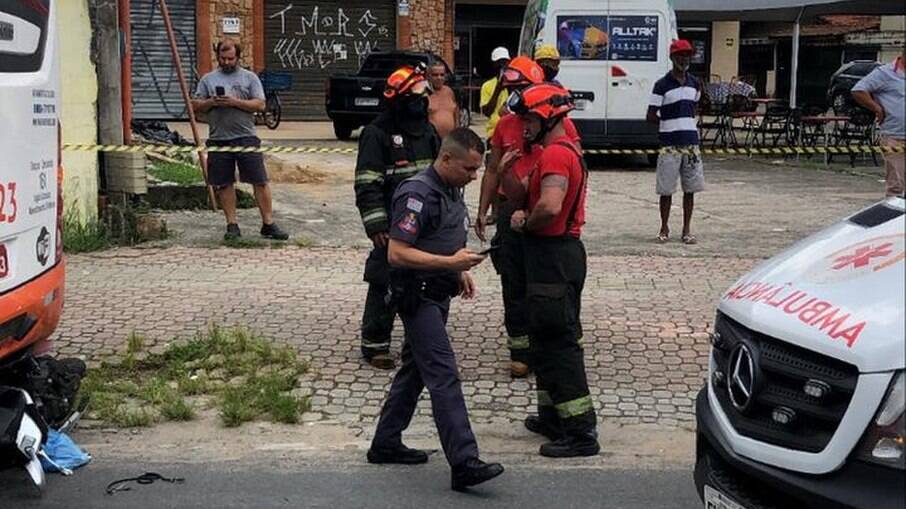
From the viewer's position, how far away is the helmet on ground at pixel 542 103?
5168 mm

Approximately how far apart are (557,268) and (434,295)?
660 millimetres

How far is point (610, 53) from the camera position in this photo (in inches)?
620

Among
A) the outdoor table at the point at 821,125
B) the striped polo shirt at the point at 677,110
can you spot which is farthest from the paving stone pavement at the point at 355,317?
the outdoor table at the point at 821,125

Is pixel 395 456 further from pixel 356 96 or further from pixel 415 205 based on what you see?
pixel 356 96

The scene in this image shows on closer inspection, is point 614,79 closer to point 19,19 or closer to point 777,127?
point 777,127

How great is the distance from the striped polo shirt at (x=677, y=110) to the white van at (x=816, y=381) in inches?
247

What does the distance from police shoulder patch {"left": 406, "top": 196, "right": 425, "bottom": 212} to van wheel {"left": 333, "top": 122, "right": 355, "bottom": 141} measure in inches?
638

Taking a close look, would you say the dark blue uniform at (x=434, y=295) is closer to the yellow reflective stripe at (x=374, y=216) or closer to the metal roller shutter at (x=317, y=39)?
the yellow reflective stripe at (x=374, y=216)

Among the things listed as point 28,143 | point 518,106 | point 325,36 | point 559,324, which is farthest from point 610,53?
point 325,36

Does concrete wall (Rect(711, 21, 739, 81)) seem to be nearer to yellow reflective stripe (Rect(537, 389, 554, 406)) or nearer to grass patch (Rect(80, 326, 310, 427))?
grass patch (Rect(80, 326, 310, 427))

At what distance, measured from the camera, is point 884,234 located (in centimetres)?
329

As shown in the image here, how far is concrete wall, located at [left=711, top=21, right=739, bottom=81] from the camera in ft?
102

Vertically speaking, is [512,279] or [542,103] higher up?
[542,103]

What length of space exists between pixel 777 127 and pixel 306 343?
15025mm
